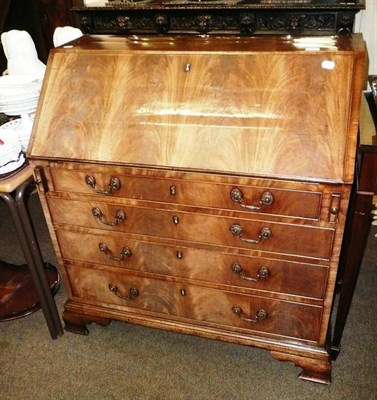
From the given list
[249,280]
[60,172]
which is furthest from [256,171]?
[60,172]

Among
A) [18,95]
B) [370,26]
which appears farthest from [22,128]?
[370,26]

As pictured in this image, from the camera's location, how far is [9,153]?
1.44m

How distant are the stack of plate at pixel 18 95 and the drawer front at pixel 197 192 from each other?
1.05 ft

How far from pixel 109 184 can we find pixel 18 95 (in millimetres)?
508

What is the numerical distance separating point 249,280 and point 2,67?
263 centimetres

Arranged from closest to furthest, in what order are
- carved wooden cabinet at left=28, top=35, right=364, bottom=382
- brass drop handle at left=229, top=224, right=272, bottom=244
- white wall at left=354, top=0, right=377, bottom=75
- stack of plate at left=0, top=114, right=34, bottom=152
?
carved wooden cabinet at left=28, top=35, right=364, bottom=382
brass drop handle at left=229, top=224, right=272, bottom=244
stack of plate at left=0, top=114, right=34, bottom=152
white wall at left=354, top=0, right=377, bottom=75

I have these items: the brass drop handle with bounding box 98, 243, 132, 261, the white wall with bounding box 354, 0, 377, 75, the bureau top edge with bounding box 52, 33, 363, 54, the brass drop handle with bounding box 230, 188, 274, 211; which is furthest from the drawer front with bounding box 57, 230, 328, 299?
the white wall with bounding box 354, 0, 377, 75

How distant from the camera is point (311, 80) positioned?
1188 mm

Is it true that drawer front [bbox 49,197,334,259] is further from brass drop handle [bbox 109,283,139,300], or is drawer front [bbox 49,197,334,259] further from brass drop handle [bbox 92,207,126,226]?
brass drop handle [bbox 109,283,139,300]

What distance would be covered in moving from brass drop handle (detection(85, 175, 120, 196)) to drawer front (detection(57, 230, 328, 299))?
0.62ft

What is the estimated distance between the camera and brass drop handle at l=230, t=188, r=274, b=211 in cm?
120

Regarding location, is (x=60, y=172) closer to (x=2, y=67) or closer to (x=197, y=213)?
(x=197, y=213)

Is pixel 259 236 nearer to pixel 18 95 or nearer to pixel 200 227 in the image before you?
pixel 200 227

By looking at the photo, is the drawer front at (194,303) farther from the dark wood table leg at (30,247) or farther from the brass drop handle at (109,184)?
the brass drop handle at (109,184)
